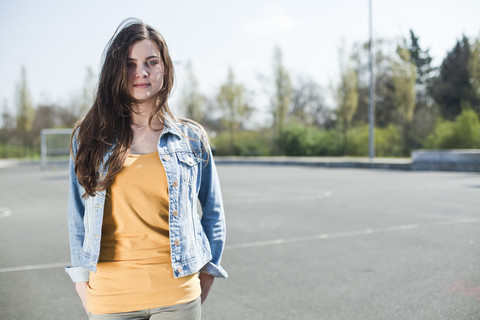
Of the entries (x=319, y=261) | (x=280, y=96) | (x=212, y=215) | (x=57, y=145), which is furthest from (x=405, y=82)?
(x=212, y=215)

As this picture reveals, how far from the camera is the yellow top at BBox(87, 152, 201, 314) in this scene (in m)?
1.91

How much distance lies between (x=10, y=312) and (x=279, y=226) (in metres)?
4.86

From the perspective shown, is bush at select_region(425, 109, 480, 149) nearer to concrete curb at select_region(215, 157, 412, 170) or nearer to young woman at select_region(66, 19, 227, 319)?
concrete curb at select_region(215, 157, 412, 170)

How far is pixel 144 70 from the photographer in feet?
6.99

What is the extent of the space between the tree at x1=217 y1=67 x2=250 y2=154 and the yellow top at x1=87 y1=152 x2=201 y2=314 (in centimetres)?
3856

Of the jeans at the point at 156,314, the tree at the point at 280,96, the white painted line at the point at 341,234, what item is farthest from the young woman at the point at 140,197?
the tree at the point at 280,96

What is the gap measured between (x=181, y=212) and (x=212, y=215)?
21 cm

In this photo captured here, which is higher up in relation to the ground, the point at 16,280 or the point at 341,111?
the point at 341,111

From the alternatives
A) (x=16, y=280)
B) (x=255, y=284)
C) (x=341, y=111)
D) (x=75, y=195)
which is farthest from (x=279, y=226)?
(x=341, y=111)

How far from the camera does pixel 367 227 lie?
8219mm

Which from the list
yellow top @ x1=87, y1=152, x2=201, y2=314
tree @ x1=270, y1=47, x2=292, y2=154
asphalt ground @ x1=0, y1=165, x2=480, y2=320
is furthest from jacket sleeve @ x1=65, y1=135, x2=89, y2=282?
tree @ x1=270, y1=47, x2=292, y2=154

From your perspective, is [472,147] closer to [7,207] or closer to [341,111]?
[341,111]

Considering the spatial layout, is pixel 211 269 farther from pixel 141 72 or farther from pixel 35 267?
pixel 35 267

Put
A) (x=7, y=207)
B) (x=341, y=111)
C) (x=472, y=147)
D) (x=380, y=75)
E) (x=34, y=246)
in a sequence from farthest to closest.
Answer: (x=380, y=75) → (x=341, y=111) → (x=472, y=147) → (x=7, y=207) → (x=34, y=246)
